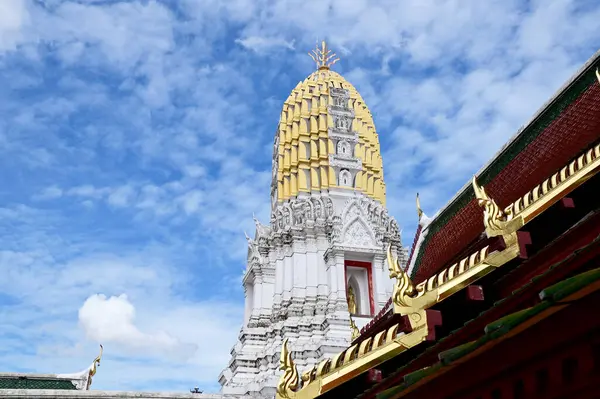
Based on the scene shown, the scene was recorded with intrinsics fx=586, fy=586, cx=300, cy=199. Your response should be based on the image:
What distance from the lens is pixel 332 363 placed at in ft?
22.2

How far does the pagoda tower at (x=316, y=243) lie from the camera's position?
77.6 ft

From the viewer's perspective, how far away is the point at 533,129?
893 centimetres

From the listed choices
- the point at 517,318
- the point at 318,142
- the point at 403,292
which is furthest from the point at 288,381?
the point at 318,142

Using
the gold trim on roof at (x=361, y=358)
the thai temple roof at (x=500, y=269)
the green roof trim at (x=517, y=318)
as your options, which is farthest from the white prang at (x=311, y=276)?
the green roof trim at (x=517, y=318)

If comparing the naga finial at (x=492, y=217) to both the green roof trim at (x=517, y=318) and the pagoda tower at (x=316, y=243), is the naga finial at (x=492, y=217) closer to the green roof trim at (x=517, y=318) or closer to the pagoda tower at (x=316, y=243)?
the green roof trim at (x=517, y=318)

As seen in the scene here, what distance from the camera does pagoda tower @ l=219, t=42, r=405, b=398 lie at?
931 inches

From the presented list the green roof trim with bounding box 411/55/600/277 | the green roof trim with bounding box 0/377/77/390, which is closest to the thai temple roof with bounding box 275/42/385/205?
the green roof trim with bounding box 0/377/77/390

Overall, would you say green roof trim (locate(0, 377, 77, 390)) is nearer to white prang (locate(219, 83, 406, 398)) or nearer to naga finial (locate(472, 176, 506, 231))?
white prang (locate(219, 83, 406, 398))

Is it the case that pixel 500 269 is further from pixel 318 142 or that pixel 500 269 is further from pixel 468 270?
pixel 318 142

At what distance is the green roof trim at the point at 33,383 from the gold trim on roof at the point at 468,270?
14255 millimetres

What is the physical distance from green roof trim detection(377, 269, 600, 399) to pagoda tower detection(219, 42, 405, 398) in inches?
728

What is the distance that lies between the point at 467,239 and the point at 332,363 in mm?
3771

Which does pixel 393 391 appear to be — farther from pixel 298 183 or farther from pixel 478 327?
pixel 298 183

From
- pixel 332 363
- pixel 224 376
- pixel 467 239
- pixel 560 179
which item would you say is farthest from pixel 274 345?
pixel 560 179
